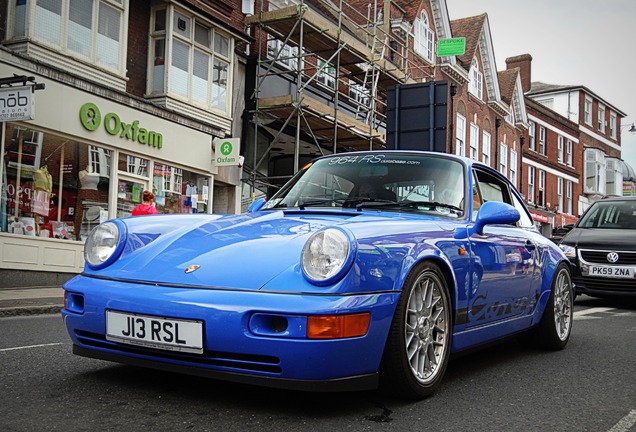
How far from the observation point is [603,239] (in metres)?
10.2

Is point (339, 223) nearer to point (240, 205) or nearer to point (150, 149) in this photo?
point (150, 149)

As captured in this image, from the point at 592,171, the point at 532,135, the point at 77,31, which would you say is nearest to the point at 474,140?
the point at 532,135

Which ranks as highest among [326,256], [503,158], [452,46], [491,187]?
[452,46]

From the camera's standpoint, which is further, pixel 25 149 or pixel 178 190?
pixel 178 190

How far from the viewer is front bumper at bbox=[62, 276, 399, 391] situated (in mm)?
3021

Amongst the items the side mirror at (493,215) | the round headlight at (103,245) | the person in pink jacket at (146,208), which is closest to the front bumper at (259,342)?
the round headlight at (103,245)

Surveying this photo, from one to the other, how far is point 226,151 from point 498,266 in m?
13.4

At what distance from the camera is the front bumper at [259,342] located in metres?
3.02

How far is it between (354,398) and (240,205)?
50.8 ft

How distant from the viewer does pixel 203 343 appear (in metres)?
3.10

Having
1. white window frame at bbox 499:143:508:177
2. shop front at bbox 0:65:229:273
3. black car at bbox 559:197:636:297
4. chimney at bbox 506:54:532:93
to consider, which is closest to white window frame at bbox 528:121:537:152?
chimney at bbox 506:54:532:93

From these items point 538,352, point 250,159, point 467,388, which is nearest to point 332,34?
point 250,159

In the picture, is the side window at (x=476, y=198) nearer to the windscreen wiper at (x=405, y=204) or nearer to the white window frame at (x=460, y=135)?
the windscreen wiper at (x=405, y=204)

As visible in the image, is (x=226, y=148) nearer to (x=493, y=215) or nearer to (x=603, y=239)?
(x=603, y=239)
